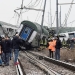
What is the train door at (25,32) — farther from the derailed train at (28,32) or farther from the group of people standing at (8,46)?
the group of people standing at (8,46)

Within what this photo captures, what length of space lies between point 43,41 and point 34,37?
7.56m

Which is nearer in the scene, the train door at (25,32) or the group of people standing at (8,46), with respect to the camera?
the group of people standing at (8,46)

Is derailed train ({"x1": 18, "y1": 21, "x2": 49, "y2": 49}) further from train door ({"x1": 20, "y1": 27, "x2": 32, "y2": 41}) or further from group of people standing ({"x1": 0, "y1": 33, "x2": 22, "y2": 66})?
group of people standing ({"x1": 0, "y1": 33, "x2": 22, "y2": 66})

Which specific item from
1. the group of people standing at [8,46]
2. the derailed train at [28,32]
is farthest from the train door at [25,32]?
the group of people standing at [8,46]

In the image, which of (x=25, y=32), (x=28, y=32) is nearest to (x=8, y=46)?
(x=28, y=32)

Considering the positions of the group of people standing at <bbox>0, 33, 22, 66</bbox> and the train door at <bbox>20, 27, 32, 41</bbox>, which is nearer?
the group of people standing at <bbox>0, 33, 22, 66</bbox>

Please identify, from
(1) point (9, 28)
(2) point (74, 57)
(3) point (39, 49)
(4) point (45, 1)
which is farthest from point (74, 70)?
(4) point (45, 1)

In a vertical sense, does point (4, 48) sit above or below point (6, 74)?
above

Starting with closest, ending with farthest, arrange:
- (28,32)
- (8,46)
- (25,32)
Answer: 1. (8,46)
2. (28,32)
3. (25,32)

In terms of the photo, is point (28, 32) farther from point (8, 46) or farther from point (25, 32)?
point (8, 46)

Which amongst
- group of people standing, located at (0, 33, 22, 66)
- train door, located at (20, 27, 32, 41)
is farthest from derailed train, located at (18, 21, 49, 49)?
group of people standing, located at (0, 33, 22, 66)

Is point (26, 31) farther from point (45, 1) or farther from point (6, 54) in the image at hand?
point (6, 54)

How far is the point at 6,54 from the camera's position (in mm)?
18797

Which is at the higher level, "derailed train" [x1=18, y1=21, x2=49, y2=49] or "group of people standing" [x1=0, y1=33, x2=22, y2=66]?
"derailed train" [x1=18, y1=21, x2=49, y2=49]
